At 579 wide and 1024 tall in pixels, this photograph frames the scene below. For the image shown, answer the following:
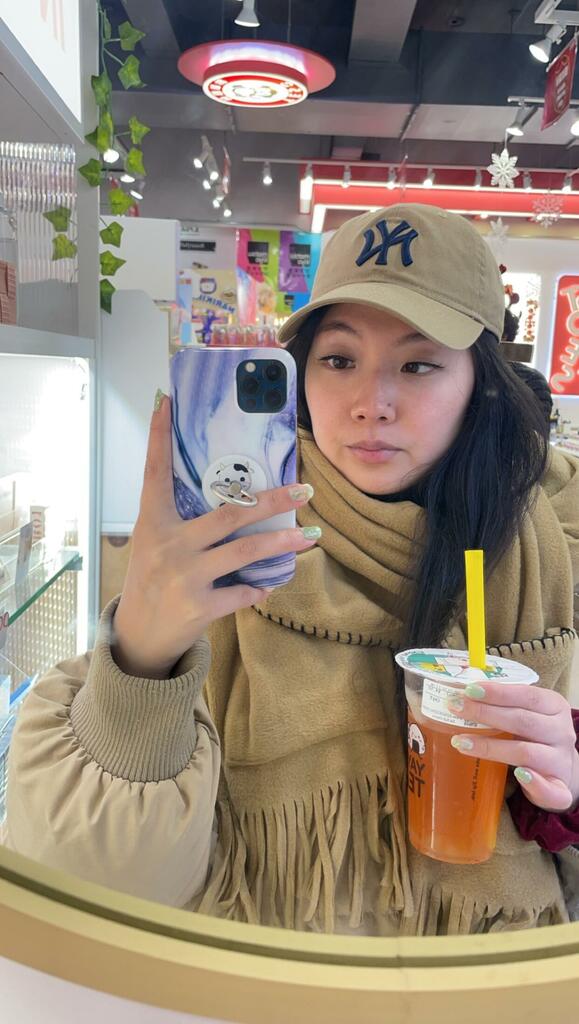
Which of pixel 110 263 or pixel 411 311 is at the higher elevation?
pixel 110 263

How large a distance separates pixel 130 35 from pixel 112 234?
410 millimetres

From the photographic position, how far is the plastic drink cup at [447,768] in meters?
0.44

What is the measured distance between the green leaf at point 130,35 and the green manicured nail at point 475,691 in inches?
18.2

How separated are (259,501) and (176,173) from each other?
29cm

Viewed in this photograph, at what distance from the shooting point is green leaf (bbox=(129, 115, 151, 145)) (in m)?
0.53

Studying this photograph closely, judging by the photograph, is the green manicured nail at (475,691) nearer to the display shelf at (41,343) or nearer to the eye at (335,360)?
the eye at (335,360)

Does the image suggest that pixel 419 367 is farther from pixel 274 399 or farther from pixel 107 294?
pixel 107 294

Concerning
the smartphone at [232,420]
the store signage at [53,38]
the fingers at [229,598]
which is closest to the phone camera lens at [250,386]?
the smartphone at [232,420]

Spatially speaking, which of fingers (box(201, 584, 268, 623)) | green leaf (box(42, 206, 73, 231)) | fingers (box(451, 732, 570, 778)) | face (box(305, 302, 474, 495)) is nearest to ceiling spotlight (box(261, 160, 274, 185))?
face (box(305, 302, 474, 495))

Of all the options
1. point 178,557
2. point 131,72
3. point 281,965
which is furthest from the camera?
point 131,72

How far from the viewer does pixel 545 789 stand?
0.48 meters

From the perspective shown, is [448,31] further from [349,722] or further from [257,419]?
[349,722]

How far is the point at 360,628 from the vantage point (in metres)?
0.57

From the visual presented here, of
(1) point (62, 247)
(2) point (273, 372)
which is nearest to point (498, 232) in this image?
(2) point (273, 372)
